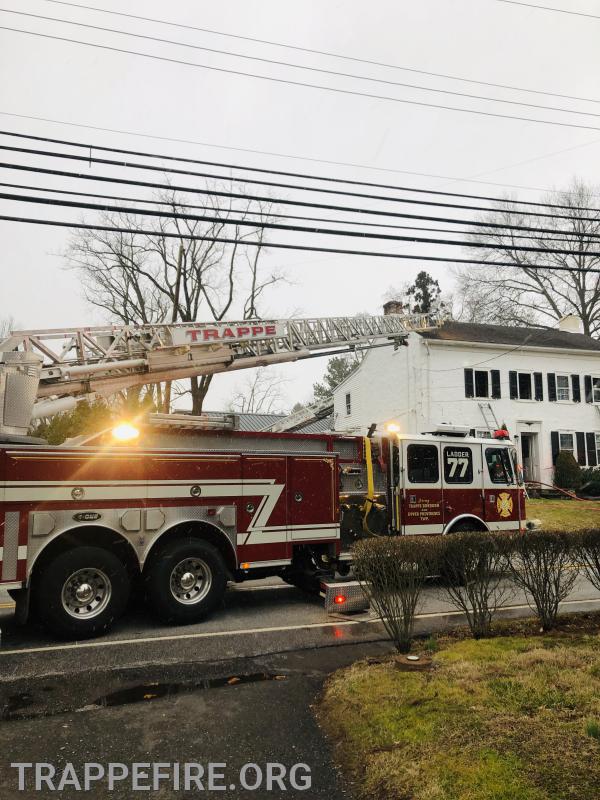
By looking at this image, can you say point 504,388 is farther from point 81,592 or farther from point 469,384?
point 81,592

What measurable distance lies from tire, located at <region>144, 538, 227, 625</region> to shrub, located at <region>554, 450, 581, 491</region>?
21.7 m

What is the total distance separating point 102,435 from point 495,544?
16.4 feet

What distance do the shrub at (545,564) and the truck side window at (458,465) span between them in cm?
377

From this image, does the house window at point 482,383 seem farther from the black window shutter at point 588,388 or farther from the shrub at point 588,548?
the shrub at point 588,548

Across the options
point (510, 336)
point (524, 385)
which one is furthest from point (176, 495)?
point (510, 336)

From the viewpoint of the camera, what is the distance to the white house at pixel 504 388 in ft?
86.0

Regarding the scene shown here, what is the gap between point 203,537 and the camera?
7988mm

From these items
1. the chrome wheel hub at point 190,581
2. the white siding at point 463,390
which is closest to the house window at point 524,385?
the white siding at point 463,390

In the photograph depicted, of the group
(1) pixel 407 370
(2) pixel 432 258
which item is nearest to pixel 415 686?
(2) pixel 432 258

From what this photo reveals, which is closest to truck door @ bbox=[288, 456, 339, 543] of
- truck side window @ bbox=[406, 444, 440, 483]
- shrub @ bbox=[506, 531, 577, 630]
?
truck side window @ bbox=[406, 444, 440, 483]

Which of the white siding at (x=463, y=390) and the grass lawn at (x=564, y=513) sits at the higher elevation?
the white siding at (x=463, y=390)

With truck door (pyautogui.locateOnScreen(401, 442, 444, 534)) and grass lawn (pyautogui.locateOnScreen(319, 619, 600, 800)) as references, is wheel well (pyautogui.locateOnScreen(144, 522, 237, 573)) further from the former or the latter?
truck door (pyautogui.locateOnScreen(401, 442, 444, 534))

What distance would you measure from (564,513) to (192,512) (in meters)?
15.3

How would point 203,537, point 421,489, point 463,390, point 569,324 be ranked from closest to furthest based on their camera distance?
point 203,537
point 421,489
point 463,390
point 569,324
